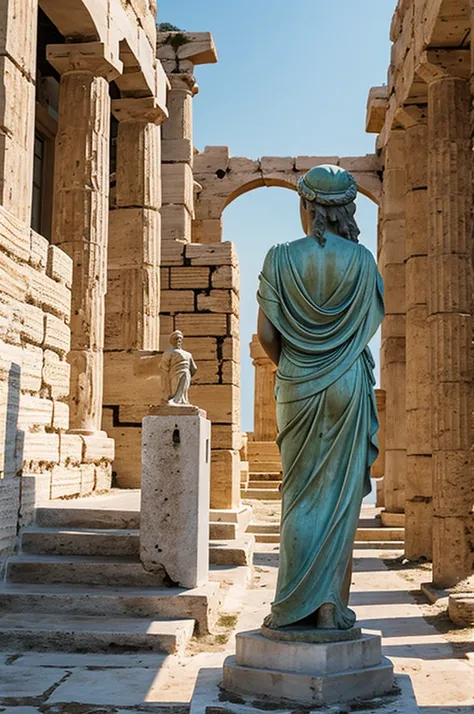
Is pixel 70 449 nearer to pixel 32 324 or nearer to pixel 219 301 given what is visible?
pixel 32 324

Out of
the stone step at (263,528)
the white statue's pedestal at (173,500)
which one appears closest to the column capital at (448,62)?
the white statue's pedestal at (173,500)

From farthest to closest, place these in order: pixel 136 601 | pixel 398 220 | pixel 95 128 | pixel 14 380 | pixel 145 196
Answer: pixel 398 220 → pixel 145 196 → pixel 95 128 → pixel 14 380 → pixel 136 601

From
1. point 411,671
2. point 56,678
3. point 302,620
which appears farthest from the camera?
point 411,671

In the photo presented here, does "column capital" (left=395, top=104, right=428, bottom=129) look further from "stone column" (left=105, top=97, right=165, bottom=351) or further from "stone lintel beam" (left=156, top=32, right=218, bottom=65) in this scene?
"stone lintel beam" (left=156, top=32, right=218, bottom=65)

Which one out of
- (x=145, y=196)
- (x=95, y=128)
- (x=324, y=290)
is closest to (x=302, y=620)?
(x=324, y=290)

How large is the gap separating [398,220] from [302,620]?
537 inches

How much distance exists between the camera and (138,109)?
47.5 feet

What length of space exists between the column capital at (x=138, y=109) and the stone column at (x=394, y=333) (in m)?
4.17

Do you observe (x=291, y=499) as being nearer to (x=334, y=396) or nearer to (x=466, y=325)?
(x=334, y=396)

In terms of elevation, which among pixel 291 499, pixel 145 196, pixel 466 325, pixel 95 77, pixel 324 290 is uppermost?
pixel 95 77

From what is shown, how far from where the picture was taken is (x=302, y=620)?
4105 millimetres

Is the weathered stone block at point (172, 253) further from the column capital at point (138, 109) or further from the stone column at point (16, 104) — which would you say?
the stone column at point (16, 104)

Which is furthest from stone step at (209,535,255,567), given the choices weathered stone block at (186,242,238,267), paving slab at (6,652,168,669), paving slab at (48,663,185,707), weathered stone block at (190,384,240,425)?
weathered stone block at (186,242,238,267)

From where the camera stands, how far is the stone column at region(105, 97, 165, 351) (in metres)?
13.6
